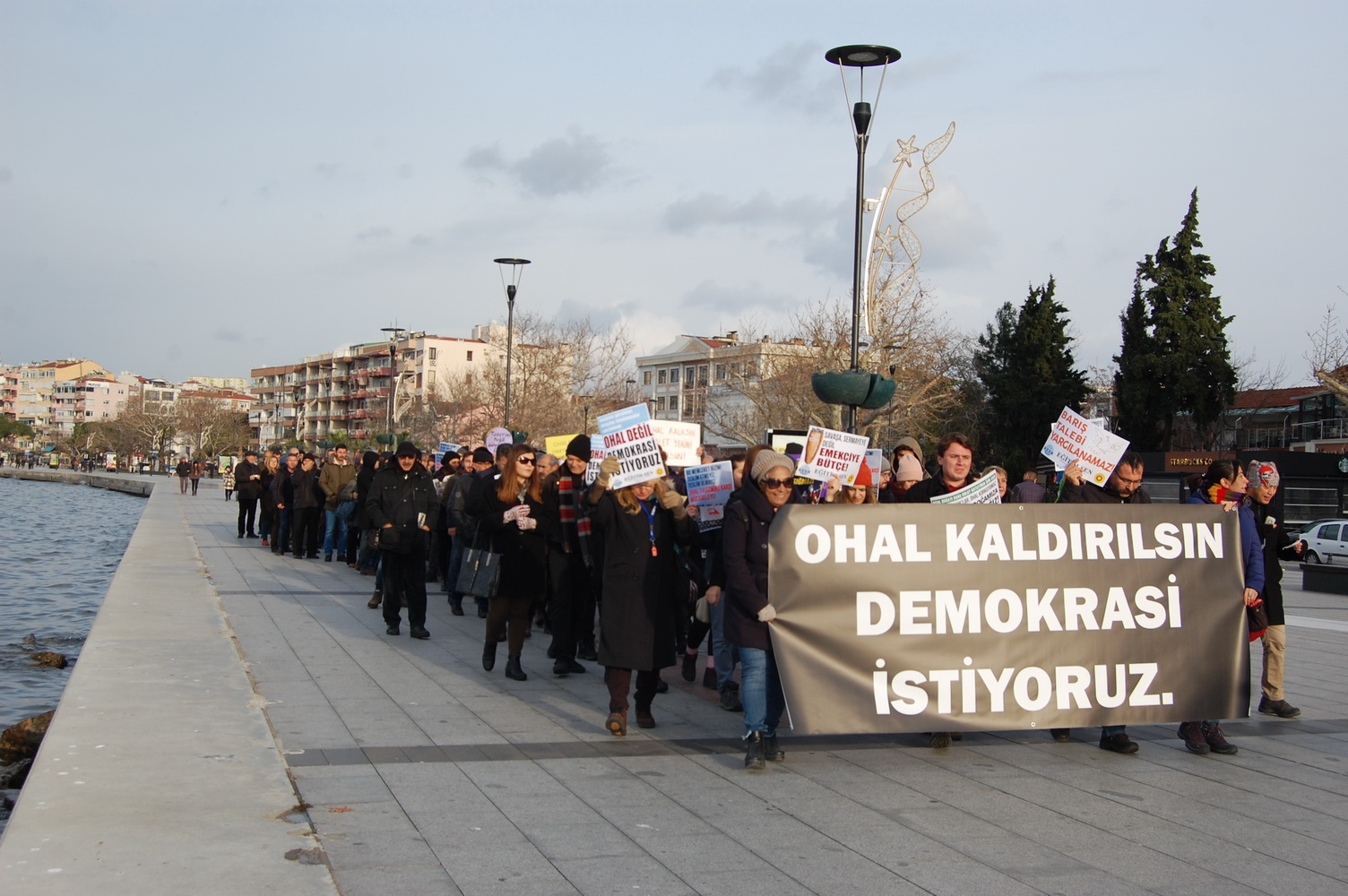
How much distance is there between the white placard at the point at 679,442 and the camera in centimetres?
1272

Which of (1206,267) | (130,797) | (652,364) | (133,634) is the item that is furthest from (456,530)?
(652,364)

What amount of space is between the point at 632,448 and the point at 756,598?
4.80ft

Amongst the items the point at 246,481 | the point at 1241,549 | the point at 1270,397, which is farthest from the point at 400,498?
the point at 1270,397

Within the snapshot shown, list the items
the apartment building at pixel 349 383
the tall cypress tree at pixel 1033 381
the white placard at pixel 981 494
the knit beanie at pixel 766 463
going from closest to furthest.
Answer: the knit beanie at pixel 766 463, the white placard at pixel 981 494, the tall cypress tree at pixel 1033 381, the apartment building at pixel 349 383

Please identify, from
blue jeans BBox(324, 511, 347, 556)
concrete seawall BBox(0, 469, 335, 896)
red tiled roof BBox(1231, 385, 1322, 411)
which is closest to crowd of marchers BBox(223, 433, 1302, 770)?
concrete seawall BBox(0, 469, 335, 896)

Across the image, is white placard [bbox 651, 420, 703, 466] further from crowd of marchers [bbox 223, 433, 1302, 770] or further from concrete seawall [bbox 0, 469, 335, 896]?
concrete seawall [bbox 0, 469, 335, 896]

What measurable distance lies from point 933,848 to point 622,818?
1.41 m

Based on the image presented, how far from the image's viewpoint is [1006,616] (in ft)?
23.3

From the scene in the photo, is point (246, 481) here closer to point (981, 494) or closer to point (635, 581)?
point (635, 581)

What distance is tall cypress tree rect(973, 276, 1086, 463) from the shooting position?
61.4 meters

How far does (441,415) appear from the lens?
6362 cm

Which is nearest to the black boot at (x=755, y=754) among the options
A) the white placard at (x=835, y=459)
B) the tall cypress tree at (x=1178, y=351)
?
the white placard at (x=835, y=459)

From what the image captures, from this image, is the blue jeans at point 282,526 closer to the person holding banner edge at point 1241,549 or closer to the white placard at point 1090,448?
the white placard at point 1090,448

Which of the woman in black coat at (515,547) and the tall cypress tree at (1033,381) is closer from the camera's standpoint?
the woman in black coat at (515,547)
